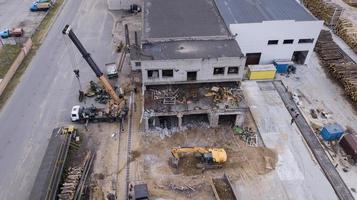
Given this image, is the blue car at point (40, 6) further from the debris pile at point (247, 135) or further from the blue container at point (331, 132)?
the blue container at point (331, 132)

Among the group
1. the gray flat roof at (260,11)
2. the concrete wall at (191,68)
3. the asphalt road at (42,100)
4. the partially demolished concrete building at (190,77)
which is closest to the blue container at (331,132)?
the partially demolished concrete building at (190,77)

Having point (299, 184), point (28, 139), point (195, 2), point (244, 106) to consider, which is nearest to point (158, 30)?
point (195, 2)

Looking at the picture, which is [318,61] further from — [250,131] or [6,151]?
[6,151]

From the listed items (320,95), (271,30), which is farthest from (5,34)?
(320,95)

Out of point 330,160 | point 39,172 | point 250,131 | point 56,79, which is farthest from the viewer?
point 56,79

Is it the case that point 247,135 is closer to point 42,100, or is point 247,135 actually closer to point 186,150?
point 186,150
